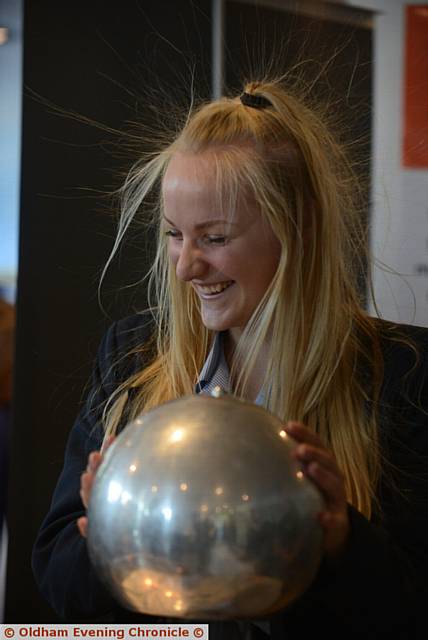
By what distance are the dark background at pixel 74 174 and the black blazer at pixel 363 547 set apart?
1.70ft

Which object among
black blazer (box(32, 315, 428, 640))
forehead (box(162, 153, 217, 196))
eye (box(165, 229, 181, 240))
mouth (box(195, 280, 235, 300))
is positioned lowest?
black blazer (box(32, 315, 428, 640))

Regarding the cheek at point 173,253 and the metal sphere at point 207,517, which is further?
the cheek at point 173,253

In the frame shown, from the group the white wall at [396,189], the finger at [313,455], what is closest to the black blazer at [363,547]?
the finger at [313,455]

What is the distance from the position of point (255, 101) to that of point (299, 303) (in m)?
0.30

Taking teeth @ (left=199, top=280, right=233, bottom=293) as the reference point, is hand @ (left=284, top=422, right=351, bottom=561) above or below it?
below

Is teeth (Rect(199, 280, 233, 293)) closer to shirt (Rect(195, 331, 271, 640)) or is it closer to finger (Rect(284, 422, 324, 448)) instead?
shirt (Rect(195, 331, 271, 640))

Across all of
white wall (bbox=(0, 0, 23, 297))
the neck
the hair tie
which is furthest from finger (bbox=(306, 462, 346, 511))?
white wall (bbox=(0, 0, 23, 297))

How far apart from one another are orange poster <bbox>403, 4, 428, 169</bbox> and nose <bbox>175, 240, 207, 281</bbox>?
2.75 feet

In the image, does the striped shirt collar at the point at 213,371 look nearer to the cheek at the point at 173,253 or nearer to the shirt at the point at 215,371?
the shirt at the point at 215,371

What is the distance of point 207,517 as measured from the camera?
35.9 inches

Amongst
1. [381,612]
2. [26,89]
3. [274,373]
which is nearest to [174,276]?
[274,373]

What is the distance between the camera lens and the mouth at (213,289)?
1.37 metres

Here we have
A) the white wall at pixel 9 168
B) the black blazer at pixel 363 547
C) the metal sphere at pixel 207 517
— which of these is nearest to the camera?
the metal sphere at pixel 207 517

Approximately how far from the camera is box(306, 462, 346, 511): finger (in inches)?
38.2
